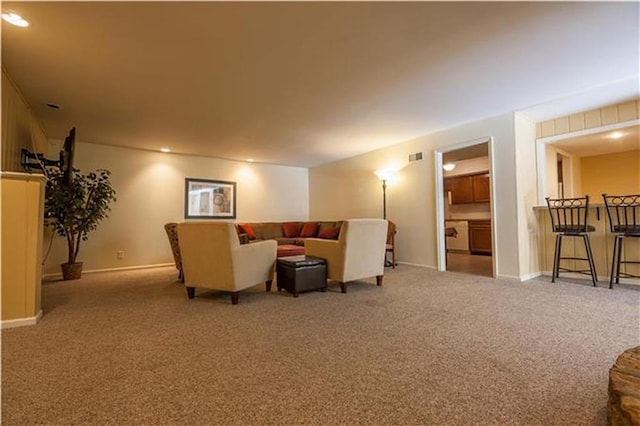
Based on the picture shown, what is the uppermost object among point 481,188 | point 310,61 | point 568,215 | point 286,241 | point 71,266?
point 310,61

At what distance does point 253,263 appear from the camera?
3191 millimetres

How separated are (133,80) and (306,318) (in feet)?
9.53

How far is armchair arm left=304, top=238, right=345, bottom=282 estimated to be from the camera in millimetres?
3416

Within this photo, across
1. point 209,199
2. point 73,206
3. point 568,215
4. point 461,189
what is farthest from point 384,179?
point 73,206

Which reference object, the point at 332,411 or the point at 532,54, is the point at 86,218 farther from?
the point at 532,54

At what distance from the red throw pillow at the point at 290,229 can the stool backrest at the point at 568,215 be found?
469cm

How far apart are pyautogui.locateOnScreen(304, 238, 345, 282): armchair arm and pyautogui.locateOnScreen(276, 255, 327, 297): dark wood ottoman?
76 millimetres

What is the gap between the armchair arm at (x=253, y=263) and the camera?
3.00m

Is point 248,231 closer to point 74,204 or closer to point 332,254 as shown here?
point 74,204

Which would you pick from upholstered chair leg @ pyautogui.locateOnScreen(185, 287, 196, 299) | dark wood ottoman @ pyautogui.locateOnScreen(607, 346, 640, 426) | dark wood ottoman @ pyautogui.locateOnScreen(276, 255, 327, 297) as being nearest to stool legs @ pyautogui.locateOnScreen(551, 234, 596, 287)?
dark wood ottoman @ pyautogui.locateOnScreen(276, 255, 327, 297)

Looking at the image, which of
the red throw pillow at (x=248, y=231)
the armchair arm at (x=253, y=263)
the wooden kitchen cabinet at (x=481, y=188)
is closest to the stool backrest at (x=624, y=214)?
the wooden kitchen cabinet at (x=481, y=188)

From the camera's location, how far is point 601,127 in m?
3.81

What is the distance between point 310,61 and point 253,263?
6.87 ft

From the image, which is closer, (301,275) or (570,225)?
(301,275)
